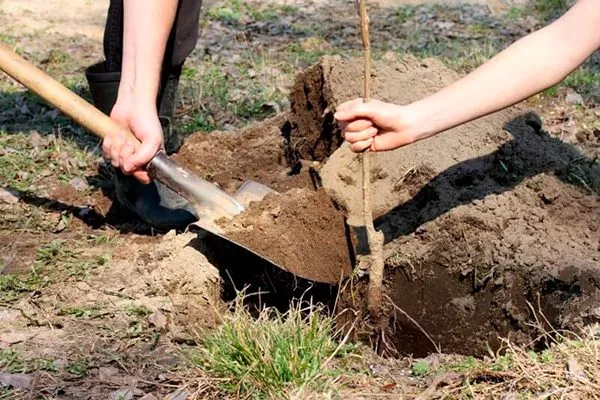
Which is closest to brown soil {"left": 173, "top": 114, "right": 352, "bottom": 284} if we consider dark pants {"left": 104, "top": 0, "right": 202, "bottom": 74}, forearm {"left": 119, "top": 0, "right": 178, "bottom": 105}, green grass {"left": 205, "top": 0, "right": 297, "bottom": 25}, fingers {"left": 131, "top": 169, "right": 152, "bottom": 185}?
fingers {"left": 131, "top": 169, "right": 152, "bottom": 185}

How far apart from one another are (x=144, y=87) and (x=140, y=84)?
0.02 meters

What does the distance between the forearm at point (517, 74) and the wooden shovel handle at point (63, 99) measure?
112 cm

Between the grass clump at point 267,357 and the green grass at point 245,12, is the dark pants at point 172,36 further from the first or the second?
the green grass at point 245,12

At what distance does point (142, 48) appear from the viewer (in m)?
3.39

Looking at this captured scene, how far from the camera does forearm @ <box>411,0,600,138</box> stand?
2.85 metres

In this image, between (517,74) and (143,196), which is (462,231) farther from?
(143,196)

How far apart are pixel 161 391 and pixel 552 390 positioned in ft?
3.70

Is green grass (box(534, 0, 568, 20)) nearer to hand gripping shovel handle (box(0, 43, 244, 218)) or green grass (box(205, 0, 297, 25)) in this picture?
green grass (box(205, 0, 297, 25))

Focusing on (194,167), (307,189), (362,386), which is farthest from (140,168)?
Answer: (362,386)

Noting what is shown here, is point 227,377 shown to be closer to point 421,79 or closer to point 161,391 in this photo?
point 161,391

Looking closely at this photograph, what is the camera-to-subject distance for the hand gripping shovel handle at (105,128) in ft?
11.1

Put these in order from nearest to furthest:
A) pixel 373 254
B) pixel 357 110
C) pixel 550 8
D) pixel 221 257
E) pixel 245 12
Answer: pixel 357 110, pixel 373 254, pixel 221 257, pixel 550 8, pixel 245 12

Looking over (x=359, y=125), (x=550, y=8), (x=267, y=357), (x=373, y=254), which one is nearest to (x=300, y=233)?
(x=373, y=254)

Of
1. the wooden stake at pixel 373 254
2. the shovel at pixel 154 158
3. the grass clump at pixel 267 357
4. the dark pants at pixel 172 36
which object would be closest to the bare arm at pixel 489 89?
the wooden stake at pixel 373 254
